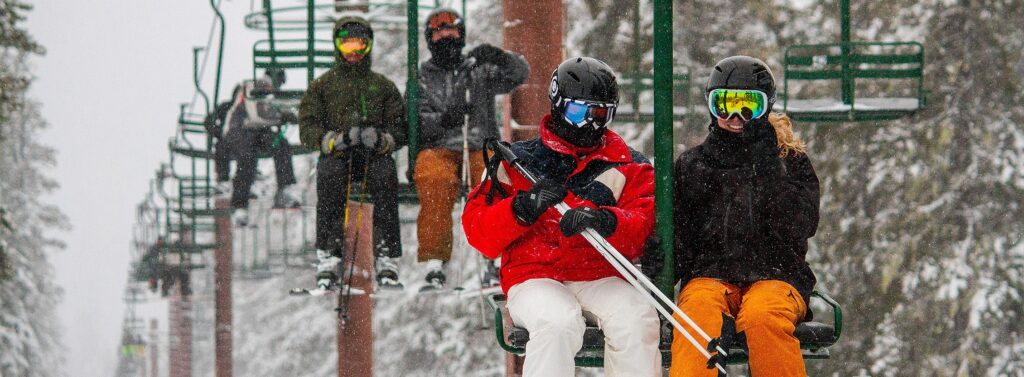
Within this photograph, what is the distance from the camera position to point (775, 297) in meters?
5.30

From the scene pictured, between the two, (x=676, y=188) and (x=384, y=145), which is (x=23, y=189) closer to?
(x=384, y=145)

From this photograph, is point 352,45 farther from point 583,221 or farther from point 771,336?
point 771,336

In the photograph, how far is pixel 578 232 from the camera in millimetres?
5203

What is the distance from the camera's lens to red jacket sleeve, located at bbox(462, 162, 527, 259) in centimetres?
538

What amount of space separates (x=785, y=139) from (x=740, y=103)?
0.22 metres

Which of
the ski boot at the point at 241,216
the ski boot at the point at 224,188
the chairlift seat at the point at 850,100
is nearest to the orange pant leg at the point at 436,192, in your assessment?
the chairlift seat at the point at 850,100

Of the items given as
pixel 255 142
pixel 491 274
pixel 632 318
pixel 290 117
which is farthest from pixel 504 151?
pixel 255 142

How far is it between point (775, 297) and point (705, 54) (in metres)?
14.8

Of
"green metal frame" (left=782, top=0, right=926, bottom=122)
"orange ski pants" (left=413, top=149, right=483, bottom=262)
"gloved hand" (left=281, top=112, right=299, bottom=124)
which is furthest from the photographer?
"gloved hand" (left=281, top=112, right=299, bottom=124)

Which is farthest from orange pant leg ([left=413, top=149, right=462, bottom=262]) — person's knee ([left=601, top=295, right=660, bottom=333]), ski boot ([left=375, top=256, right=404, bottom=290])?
person's knee ([left=601, top=295, right=660, bottom=333])

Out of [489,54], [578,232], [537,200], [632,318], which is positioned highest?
[489,54]

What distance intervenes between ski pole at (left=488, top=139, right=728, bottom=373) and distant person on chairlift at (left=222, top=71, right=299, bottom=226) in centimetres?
788

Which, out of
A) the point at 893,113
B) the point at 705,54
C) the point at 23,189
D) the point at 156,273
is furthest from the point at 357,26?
the point at 23,189

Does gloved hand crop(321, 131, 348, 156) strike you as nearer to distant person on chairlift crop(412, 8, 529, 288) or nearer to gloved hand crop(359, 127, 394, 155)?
gloved hand crop(359, 127, 394, 155)
